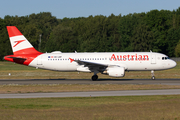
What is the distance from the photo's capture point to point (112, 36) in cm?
11250

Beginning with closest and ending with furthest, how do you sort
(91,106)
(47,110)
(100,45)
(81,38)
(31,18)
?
1. (47,110)
2. (91,106)
3. (100,45)
4. (81,38)
5. (31,18)

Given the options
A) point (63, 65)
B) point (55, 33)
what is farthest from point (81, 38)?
point (63, 65)

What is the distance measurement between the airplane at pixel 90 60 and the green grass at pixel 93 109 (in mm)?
16499

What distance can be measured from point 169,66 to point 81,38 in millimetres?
74384

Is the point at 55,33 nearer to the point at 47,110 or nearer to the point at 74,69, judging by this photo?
the point at 74,69

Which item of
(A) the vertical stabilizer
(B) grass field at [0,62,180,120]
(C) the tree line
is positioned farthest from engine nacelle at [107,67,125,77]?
(C) the tree line

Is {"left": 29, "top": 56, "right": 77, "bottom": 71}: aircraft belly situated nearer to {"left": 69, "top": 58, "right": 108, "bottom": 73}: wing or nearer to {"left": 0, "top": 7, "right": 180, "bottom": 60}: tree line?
{"left": 69, "top": 58, "right": 108, "bottom": 73}: wing

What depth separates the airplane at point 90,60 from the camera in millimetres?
36281

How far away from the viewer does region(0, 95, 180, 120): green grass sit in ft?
45.0

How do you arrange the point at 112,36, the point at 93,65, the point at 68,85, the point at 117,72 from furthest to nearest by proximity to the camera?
1. the point at 112,36
2. the point at 93,65
3. the point at 117,72
4. the point at 68,85

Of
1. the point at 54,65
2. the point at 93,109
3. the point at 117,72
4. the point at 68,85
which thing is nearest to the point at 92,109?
the point at 93,109

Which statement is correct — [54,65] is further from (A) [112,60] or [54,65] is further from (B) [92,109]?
(B) [92,109]

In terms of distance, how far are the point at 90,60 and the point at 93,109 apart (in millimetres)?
21652

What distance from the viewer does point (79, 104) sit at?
17.5m
